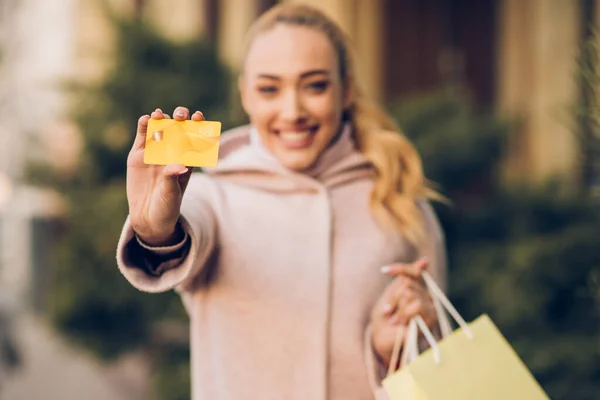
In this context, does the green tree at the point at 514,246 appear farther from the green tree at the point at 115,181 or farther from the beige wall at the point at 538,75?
the green tree at the point at 115,181

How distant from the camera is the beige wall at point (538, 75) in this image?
19.6ft

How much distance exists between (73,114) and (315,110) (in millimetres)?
3586

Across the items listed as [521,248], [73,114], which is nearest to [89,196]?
[73,114]

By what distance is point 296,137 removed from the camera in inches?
86.1

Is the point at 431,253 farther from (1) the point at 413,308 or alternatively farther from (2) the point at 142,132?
(2) the point at 142,132

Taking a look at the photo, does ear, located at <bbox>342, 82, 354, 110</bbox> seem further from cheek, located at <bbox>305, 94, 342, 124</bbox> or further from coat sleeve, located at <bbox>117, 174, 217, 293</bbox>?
coat sleeve, located at <bbox>117, 174, 217, 293</bbox>

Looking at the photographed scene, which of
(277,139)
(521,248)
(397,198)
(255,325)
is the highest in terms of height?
(277,139)

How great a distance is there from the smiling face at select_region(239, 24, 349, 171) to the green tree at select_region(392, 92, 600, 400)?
134cm

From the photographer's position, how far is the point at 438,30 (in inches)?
295

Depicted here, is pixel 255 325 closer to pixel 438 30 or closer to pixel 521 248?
pixel 521 248

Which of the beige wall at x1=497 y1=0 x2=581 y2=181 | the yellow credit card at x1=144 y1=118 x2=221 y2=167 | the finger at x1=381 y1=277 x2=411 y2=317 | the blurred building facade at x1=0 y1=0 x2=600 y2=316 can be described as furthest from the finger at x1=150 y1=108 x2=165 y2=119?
→ the beige wall at x1=497 y1=0 x2=581 y2=181

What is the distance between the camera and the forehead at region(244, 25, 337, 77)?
2164 mm

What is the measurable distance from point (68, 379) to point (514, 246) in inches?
204

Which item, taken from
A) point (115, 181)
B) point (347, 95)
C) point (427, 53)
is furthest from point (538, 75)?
point (347, 95)
